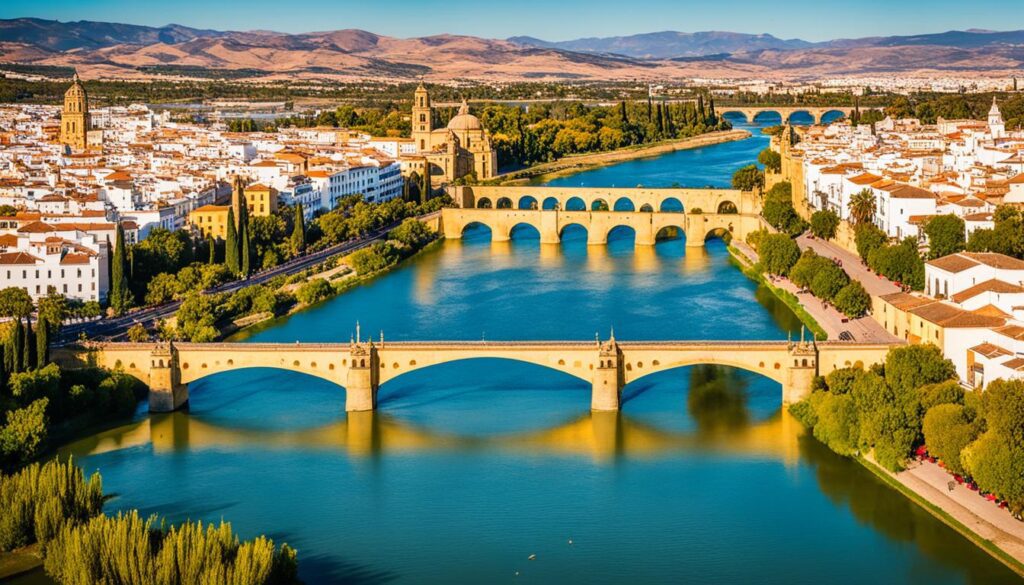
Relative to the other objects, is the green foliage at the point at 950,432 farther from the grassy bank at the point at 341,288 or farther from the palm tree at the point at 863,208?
the palm tree at the point at 863,208

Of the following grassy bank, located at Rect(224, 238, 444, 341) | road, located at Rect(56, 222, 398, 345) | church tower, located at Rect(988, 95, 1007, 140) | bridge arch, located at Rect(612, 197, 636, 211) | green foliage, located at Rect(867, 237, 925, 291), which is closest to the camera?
road, located at Rect(56, 222, 398, 345)

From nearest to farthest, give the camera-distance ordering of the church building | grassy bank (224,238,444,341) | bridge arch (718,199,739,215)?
1. grassy bank (224,238,444,341)
2. bridge arch (718,199,739,215)
3. the church building

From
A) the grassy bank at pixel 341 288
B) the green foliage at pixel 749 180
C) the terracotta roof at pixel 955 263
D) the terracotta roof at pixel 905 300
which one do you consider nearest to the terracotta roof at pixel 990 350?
the terracotta roof at pixel 905 300

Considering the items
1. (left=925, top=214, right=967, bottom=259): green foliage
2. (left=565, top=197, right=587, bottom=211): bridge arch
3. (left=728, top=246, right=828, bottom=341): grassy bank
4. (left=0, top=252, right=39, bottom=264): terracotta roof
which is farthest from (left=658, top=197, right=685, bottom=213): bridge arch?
(left=0, top=252, right=39, bottom=264): terracotta roof

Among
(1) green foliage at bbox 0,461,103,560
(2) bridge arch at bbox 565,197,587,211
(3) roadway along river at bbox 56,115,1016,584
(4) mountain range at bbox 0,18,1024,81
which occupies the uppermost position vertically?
(4) mountain range at bbox 0,18,1024,81

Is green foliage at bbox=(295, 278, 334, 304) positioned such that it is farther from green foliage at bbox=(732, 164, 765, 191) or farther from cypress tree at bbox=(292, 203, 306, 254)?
green foliage at bbox=(732, 164, 765, 191)

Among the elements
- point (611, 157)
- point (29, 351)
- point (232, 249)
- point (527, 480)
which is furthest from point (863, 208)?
point (611, 157)
